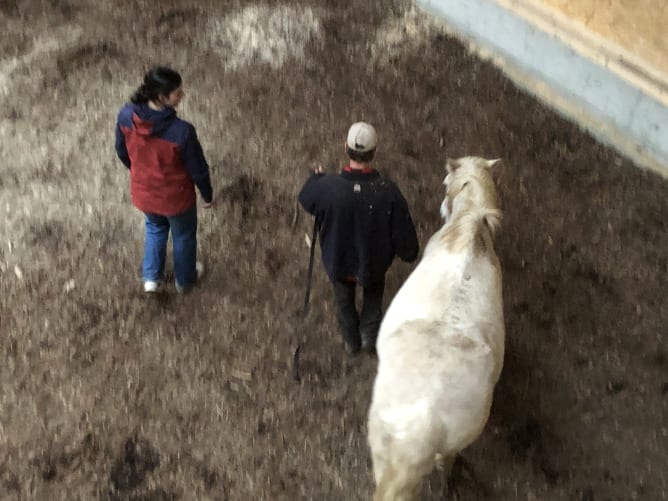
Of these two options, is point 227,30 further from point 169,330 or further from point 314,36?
point 169,330

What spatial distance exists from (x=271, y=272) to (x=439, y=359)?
1.65 m

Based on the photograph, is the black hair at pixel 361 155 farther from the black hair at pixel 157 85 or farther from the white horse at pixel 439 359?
the black hair at pixel 157 85

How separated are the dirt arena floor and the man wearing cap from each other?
0.70 m

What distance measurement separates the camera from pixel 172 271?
3869mm

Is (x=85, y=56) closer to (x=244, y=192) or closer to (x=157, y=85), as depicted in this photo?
(x=244, y=192)

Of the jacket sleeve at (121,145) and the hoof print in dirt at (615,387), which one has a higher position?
the jacket sleeve at (121,145)

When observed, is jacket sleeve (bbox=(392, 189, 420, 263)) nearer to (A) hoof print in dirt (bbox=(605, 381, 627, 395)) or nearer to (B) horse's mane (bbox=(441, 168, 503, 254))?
(B) horse's mane (bbox=(441, 168, 503, 254))

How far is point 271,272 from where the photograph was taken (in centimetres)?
387

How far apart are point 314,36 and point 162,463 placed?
365 centimetres

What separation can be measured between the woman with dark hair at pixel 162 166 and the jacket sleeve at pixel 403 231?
1.00 m

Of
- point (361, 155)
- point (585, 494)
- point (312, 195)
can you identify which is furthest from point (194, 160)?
point (585, 494)

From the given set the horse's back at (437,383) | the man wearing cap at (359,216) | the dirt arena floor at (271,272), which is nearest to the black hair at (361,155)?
the man wearing cap at (359,216)

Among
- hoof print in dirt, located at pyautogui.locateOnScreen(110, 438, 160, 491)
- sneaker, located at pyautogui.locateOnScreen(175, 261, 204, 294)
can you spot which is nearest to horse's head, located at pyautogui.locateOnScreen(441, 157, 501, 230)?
sneaker, located at pyautogui.locateOnScreen(175, 261, 204, 294)

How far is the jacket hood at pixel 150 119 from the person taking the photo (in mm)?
2918
